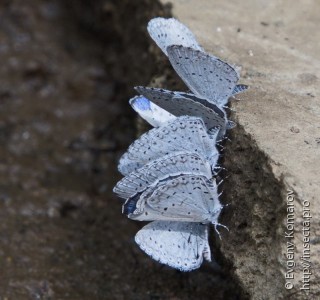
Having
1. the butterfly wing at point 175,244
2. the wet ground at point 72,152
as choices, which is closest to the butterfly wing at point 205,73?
the butterfly wing at point 175,244

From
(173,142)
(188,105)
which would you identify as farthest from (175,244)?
(188,105)

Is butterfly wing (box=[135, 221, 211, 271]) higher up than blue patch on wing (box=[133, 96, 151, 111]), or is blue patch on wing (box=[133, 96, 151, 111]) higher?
blue patch on wing (box=[133, 96, 151, 111])

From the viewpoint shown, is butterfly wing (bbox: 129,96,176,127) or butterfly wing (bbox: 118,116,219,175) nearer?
butterfly wing (bbox: 118,116,219,175)

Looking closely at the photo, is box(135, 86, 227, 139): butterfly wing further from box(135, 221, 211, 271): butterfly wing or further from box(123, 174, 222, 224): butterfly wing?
box(135, 221, 211, 271): butterfly wing

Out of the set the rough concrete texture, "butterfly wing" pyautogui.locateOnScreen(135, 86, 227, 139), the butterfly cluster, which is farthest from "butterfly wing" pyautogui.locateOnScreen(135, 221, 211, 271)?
"butterfly wing" pyautogui.locateOnScreen(135, 86, 227, 139)

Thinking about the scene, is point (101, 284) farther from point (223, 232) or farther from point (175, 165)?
point (175, 165)

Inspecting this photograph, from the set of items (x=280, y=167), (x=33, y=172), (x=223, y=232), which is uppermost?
(x=280, y=167)

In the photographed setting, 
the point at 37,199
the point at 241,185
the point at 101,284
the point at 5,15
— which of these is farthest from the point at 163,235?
the point at 5,15

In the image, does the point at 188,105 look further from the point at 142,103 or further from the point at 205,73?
the point at 142,103
